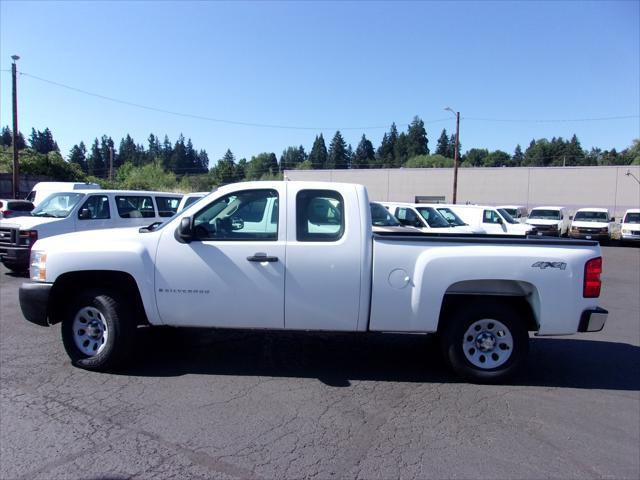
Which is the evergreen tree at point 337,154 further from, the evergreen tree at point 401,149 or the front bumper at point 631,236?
the front bumper at point 631,236

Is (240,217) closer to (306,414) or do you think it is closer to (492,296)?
(306,414)

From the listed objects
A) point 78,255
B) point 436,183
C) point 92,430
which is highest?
point 436,183

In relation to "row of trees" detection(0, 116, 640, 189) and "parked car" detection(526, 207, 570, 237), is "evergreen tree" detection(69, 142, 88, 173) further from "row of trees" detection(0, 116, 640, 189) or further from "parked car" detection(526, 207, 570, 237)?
"parked car" detection(526, 207, 570, 237)

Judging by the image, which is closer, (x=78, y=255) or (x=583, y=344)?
(x=78, y=255)

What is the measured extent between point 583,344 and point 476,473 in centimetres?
414

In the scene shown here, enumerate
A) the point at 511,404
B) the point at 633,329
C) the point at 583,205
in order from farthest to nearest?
the point at 583,205 < the point at 633,329 < the point at 511,404

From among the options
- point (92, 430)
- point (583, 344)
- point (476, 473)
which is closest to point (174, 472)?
point (92, 430)

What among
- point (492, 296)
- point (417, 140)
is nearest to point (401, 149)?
point (417, 140)

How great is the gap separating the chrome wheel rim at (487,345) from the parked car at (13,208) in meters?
16.1

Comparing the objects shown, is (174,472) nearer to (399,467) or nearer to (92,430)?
(92,430)

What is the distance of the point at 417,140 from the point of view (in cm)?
13400

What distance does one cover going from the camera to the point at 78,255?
4840 millimetres

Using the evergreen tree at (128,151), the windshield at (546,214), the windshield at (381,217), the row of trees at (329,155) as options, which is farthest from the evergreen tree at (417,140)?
the windshield at (381,217)

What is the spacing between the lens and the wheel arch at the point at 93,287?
4.94m
